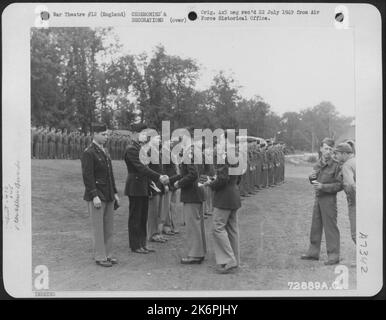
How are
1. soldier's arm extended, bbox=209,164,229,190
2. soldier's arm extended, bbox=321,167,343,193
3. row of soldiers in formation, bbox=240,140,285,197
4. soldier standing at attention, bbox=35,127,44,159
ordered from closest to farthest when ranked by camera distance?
soldier's arm extended, bbox=209,164,229,190 → soldier's arm extended, bbox=321,167,343,193 → soldier standing at attention, bbox=35,127,44,159 → row of soldiers in formation, bbox=240,140,285,197

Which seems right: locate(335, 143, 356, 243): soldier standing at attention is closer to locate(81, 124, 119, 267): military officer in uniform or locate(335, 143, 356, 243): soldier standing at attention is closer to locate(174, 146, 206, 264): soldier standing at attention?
locate(174, 146, 206, 264): soldier standing at attention

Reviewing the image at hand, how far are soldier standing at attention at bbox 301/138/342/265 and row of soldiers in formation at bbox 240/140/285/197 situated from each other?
15.7 inches

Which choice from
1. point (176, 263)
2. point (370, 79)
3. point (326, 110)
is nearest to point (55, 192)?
point (176, 263)

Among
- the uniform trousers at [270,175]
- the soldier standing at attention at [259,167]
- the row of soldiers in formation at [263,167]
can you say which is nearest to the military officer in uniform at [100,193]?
the row of soldiers in formation at [263,167]

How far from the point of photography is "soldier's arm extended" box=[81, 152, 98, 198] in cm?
477

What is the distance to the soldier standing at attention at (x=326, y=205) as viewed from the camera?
15.9 ft

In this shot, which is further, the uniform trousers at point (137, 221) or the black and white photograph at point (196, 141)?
the uniform trousers at point (137, 221)

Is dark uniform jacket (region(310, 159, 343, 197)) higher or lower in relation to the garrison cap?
lower

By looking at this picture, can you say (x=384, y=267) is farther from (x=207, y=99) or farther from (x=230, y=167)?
(x=207, y=99)

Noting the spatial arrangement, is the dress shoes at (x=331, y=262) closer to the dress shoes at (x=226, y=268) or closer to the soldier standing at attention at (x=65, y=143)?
the dress shoes at (x=226, y=268)

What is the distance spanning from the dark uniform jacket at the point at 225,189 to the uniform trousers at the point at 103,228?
82 centimetres

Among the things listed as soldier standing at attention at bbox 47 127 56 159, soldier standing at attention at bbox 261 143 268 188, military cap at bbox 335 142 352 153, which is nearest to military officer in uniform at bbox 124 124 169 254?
soldier standing at attention at bbox 47 127 56 159

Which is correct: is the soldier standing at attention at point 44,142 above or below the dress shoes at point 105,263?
above

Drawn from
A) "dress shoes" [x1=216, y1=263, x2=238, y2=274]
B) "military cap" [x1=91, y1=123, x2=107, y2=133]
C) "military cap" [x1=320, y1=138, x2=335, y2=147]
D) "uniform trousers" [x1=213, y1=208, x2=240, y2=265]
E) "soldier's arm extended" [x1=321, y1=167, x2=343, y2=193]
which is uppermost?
"military cap" [x1=91, y1=123, x2=107, y2=133]
